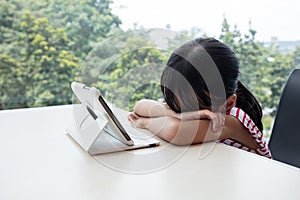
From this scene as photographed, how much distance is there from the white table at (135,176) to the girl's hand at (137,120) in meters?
0.18

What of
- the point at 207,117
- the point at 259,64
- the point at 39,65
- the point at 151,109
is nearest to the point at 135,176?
the point at 207,117

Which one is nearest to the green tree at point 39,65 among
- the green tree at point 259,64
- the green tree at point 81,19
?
the green tree at point 81,19

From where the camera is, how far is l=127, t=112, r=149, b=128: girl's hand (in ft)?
3.67

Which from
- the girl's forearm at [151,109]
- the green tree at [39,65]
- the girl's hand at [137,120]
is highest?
the girl's forearm at [151,109]

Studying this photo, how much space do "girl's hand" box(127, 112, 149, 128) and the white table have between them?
0.58 feet

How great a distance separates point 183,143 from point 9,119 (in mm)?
639

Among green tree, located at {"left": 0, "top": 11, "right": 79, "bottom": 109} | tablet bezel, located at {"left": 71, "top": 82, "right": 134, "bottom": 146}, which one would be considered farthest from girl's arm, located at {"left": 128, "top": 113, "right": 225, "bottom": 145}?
green tree, located at {"left": 0, "top": 11, "right": 79, "bottom": 109}

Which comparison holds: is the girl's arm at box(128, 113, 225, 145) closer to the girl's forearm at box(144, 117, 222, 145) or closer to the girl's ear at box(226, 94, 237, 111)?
the girl's forearm at box(144, 117, 222, 145)

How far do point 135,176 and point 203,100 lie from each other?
39 centimetres

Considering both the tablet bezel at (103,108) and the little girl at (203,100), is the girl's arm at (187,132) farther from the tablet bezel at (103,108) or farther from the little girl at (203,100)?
the tablet bezel at (103,108)

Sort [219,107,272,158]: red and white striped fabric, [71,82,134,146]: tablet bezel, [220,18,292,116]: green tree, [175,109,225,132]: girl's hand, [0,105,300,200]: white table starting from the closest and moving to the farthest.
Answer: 1. [0,105,300,200]: white table
2. [71,82,134,146]: tablet bezel
3. [175,109,225,132]: girl's hand
4. [219,107,272,158]: red and white striped fabric
5. [220,18,292,116]: green tree

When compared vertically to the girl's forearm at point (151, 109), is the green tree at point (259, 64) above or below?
below

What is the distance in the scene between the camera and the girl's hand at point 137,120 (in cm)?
112

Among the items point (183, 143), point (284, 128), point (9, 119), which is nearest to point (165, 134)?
point (183, 143)
